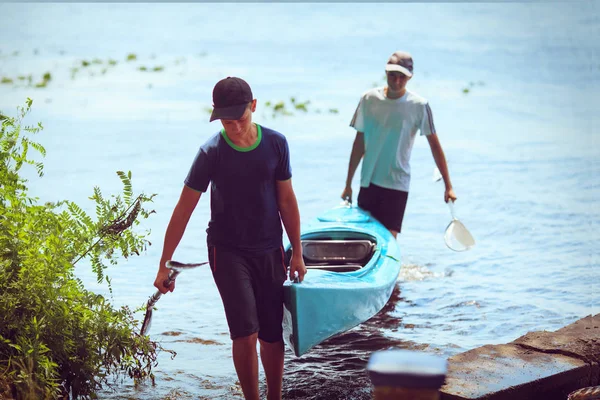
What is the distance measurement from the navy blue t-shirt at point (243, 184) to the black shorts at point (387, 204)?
258cm

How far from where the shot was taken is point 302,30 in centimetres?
3166

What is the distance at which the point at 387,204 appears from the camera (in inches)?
276

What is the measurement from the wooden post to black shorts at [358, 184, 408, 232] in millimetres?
4894

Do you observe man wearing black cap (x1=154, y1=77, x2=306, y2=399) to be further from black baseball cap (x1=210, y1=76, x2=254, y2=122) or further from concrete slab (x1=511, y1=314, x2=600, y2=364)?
concrete slab (x1=511, y1=314, x2=600, y2=364)

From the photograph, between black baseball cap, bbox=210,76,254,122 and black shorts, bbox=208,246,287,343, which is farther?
black shorts, bbox=208,246,287,343

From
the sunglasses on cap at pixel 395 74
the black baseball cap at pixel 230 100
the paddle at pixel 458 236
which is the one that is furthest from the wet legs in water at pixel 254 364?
the paddle at pixel 458 236

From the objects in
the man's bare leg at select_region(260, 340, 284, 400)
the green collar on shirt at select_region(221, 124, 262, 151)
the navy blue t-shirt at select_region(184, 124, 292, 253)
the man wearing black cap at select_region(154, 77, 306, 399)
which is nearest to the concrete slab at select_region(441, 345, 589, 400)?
the man's bare leg at select_region(260, 340, 284, 400)

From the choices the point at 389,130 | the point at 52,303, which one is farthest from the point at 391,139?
the point at 52,303

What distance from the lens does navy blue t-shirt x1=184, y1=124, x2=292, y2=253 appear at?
4359 millimetres

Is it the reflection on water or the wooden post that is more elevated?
the wooden post

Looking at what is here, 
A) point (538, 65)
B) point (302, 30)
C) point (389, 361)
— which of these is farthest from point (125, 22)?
point (389, 361)

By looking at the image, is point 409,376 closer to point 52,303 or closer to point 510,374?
point 510,374

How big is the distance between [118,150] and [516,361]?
444 inches

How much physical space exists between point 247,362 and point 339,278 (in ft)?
3.57
